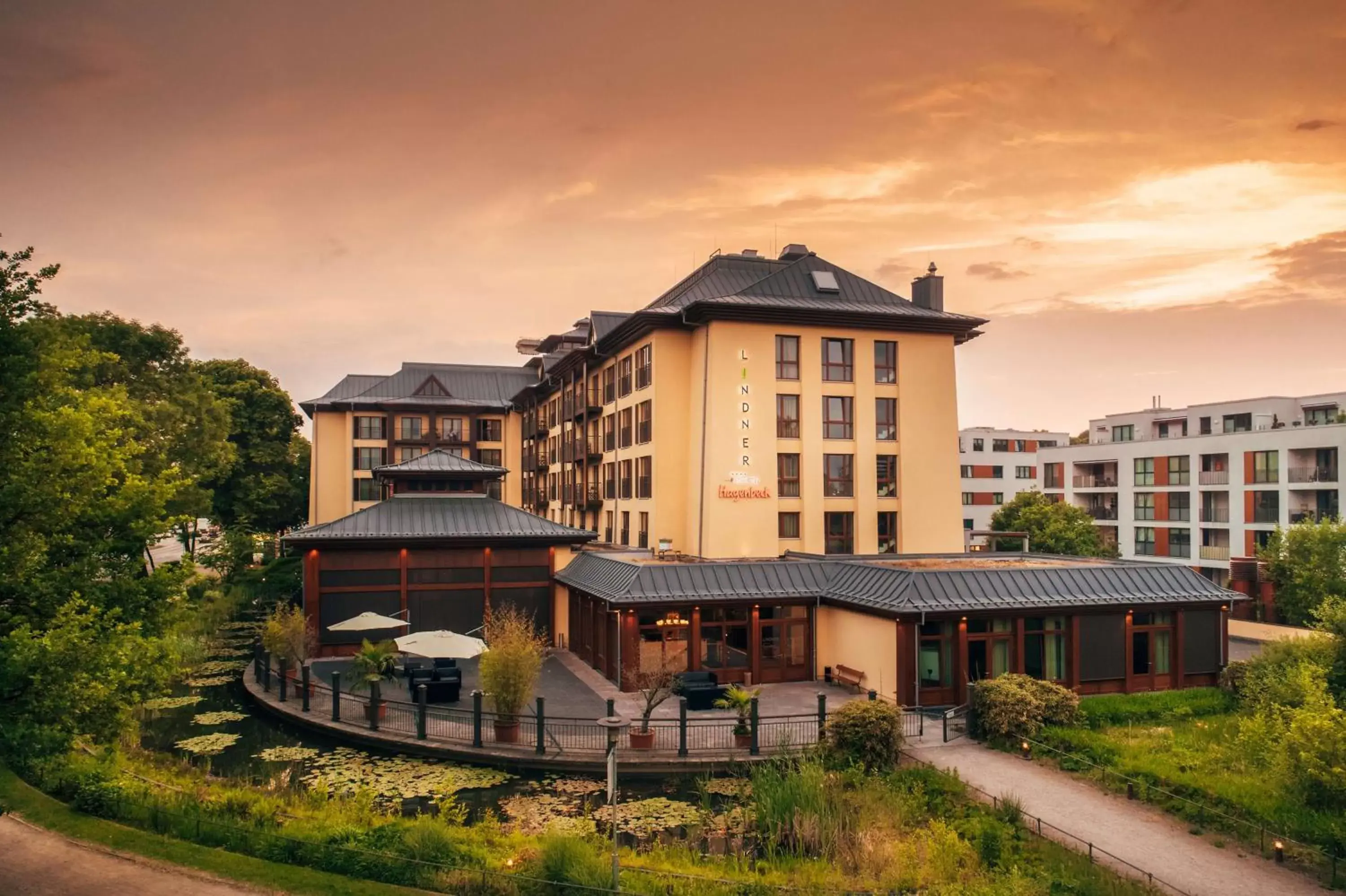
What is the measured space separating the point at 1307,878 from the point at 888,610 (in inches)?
453

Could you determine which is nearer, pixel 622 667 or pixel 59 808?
pixel 59 808

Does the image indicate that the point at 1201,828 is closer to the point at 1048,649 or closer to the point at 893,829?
the point at 893,829

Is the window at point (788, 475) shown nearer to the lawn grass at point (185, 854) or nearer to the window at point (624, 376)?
the window at point (624, 376)

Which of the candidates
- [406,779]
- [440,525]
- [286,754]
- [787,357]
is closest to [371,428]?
[440,525]

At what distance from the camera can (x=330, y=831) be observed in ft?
48.6

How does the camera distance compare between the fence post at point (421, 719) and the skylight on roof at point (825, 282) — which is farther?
the skylight on roof at point (825, 282)

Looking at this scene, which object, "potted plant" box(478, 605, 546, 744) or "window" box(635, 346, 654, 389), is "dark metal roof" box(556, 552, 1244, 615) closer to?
"potted plant" box(478, 605, 546, 744)

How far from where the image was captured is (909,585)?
979 inches

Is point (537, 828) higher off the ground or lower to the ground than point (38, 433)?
lower

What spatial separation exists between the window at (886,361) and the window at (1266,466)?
30280mm

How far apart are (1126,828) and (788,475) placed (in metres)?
20.1

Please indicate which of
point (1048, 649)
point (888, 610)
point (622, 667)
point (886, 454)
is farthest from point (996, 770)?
point (886, 454)

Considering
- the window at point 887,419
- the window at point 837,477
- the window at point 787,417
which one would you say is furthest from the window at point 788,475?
the window at point 887,419

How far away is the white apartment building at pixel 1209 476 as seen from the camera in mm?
50094
